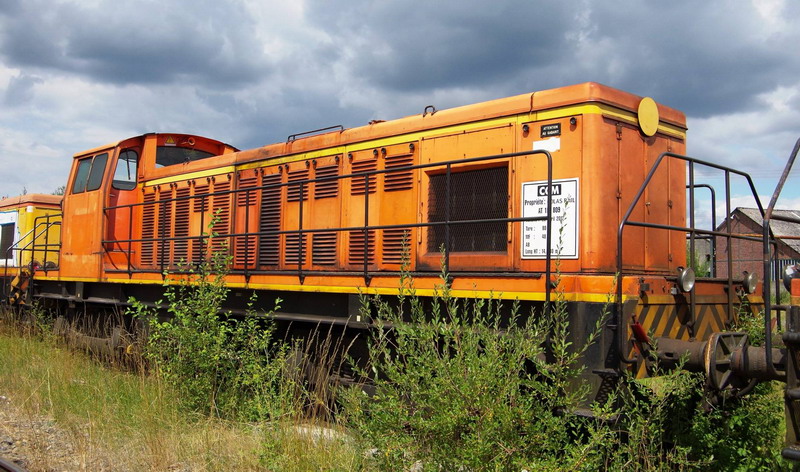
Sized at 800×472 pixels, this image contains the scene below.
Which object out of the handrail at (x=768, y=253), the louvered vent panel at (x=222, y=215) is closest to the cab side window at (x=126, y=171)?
the louvered vent panel at (x=222, y=215)

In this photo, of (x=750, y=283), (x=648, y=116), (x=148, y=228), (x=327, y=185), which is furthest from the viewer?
(x=148, y=228)

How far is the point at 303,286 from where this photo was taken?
6625 millimetres

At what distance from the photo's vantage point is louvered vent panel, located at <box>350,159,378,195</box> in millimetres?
6945

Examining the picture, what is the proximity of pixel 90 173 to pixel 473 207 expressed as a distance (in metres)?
7.00

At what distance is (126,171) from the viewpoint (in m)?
9.97

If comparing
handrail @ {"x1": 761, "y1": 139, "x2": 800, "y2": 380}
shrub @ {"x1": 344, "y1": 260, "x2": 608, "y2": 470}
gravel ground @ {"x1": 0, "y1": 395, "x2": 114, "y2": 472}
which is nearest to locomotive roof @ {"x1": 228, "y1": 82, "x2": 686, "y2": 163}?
handrail @ {"x1": 761, "y1": 139, "x2": 800, "y2": 380}

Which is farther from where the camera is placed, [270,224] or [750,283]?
[270,224]

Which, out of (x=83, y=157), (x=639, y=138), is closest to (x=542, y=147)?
(x=639, y=138)

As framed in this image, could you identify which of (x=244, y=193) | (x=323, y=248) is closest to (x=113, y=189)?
(x=244, y=193)

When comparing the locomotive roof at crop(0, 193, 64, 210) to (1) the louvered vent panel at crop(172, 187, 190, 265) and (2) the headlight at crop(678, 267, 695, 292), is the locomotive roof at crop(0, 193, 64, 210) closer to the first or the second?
(1) the louvered vent panel at crop(172, 187, 190, 265)

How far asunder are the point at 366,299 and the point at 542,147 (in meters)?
2.04

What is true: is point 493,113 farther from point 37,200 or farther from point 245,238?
point 37,200

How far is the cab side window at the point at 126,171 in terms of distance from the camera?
387 inches

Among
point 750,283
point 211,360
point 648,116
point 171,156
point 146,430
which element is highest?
point 171,156
